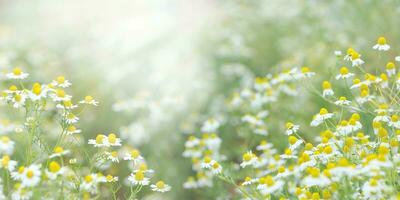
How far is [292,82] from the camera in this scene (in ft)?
13.3

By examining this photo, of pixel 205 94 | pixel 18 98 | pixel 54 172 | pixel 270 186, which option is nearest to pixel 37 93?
pixel 18 98

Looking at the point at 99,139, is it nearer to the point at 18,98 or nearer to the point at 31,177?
the point at 18,98

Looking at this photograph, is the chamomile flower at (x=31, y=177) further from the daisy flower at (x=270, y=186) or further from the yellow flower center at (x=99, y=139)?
the daisy flower at (x=270, y=186)

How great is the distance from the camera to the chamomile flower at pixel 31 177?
1976 mm

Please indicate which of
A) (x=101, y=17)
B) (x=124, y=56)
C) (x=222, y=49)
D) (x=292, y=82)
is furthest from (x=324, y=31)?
(x=101, y=17)

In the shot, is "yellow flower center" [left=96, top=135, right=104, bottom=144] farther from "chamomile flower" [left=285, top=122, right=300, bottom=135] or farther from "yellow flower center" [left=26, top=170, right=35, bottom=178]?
"chamomile flower" [left=285, top=122, right=300, bottom=135]

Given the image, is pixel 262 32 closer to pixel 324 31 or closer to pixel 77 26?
pixel 324 31

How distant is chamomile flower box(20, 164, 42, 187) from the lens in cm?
198

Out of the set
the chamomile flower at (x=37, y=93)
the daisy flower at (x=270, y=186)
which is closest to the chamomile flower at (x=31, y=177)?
the chamomile flower at (x=37, y=93)

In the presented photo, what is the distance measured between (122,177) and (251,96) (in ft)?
4.48

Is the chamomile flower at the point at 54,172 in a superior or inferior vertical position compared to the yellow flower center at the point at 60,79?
inferior

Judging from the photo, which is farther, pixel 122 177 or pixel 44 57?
pixel 44 57

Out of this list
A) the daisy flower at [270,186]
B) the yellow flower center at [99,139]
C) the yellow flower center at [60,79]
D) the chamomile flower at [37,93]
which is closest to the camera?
the daisy flower at [270,186]

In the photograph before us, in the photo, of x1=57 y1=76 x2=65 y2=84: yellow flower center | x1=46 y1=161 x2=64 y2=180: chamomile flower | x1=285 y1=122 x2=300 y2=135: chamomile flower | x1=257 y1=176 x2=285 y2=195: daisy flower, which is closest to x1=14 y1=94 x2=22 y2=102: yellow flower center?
x1=57 y1=76 x2=65 y2=84: yellow flower center
